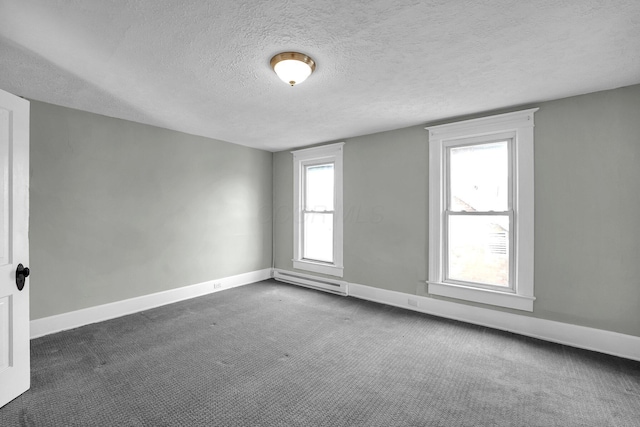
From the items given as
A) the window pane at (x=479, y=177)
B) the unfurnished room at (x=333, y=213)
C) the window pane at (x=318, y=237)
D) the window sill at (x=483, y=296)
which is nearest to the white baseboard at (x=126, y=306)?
the unfurnished room at (x=333, y=213)

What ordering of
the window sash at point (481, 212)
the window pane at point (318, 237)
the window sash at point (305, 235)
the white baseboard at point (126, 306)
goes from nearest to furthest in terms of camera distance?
the white baseboard at point (126, 306) < the window sash at point (481, 212) < the window sash at point (305, 235) < the window pane at point (318, 237)

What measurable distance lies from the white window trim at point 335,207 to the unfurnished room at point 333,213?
6cm

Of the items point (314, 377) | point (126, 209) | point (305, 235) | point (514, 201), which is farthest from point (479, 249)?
point (126, 209)

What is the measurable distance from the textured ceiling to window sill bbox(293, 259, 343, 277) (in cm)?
249

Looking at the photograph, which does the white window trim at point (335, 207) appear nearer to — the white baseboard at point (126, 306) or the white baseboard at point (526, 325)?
the white baseboard at point (526, 325)

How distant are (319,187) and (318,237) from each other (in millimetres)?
874

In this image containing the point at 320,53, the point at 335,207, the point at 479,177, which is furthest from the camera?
the point at 335,207

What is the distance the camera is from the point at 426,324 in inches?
138

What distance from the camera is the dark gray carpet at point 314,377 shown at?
1.92 metres

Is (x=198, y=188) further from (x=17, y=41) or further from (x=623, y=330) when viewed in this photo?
(x=623, y=330)

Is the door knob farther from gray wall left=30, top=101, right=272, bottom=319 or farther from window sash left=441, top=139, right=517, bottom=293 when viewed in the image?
window sash left=441, top=139, right=517, bottom=293

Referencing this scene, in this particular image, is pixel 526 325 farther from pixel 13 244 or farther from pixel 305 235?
pixel 13 244

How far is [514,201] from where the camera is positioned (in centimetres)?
330

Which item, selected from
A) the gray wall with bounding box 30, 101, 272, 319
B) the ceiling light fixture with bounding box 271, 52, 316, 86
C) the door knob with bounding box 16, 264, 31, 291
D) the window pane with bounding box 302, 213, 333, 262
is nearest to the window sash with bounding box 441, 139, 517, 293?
the window pane with bounding box 302, 213, 333, 262
